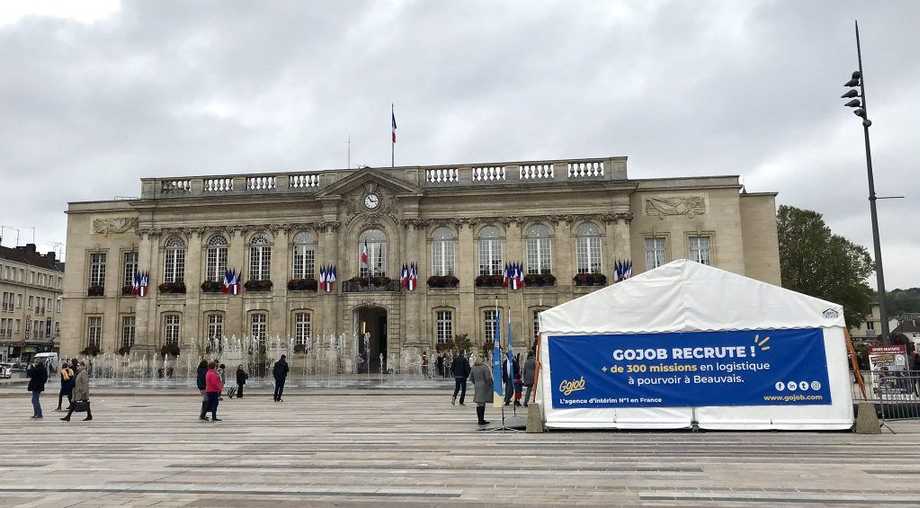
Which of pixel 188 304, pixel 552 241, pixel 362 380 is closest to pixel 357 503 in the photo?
pixel 362 380

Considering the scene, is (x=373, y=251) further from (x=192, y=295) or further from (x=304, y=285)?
(x=192, y=295)

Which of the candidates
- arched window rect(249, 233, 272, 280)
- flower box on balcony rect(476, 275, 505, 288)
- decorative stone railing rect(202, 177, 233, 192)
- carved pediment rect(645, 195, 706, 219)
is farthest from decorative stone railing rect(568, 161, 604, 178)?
decorative stone railing rect(202, 177, 233, 192)

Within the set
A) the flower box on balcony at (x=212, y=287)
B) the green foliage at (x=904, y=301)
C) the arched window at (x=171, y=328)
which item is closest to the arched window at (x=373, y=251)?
the flower box on balcony at (x=212, y=287)

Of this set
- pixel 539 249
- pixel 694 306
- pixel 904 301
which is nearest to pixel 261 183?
pixel 539 249

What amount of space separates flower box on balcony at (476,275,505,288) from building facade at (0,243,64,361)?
48222 millimetres

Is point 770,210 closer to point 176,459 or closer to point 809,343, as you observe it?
point 809,343

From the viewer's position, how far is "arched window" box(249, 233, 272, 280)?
39406 millimetres

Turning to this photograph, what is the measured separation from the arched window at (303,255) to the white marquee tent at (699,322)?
26.7m

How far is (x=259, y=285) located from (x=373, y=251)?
6630 mm

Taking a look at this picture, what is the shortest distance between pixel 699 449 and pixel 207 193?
34753 millimetres

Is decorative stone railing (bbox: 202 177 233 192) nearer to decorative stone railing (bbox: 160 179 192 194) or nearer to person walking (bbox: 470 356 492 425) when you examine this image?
decorative stone railing (bbox: 160 179 192 194)

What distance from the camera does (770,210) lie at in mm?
38344

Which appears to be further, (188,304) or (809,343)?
(188,304)

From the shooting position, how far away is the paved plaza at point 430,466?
780 centimetres
